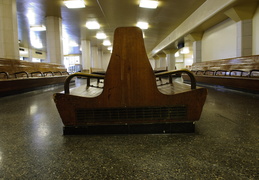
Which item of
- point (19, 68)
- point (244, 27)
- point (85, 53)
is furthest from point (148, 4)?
point (85, 53)

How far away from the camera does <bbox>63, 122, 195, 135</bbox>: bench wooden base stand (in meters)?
1.50

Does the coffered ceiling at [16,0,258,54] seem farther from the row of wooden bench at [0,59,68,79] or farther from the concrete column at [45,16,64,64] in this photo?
the row of wooden bench at [0,59,68,79]

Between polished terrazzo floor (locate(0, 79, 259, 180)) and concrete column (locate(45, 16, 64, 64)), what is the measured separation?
9449 mm

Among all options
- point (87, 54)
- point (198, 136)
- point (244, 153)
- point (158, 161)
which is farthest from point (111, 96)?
point (87, 54)

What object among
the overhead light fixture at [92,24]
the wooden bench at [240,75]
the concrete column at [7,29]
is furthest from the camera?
the overhead light fixture at [92,24]

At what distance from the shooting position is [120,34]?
1.43 meters

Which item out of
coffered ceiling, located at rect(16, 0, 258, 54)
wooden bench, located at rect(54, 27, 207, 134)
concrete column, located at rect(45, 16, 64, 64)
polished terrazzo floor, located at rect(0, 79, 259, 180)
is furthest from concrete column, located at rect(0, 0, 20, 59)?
wooden bench, located at rect(54, 27, 207, 134)

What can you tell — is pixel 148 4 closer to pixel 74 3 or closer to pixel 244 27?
pixel 74 3

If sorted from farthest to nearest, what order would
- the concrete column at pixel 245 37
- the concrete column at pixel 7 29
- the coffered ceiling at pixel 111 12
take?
the coffered ceiling at pixel 111 12 < the concrete column at pixel 245 37 < the concrete column at pixel 7 29

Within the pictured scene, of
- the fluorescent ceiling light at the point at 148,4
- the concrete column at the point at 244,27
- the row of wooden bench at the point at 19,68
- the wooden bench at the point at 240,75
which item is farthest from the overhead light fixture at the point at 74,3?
the concrete column at the point at 244,27

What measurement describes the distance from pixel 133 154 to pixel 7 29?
25.8ft

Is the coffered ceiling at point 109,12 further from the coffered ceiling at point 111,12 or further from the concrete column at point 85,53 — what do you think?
the concrete column at point 85,53

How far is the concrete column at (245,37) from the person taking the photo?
6.56 m

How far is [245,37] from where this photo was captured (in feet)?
21.7
